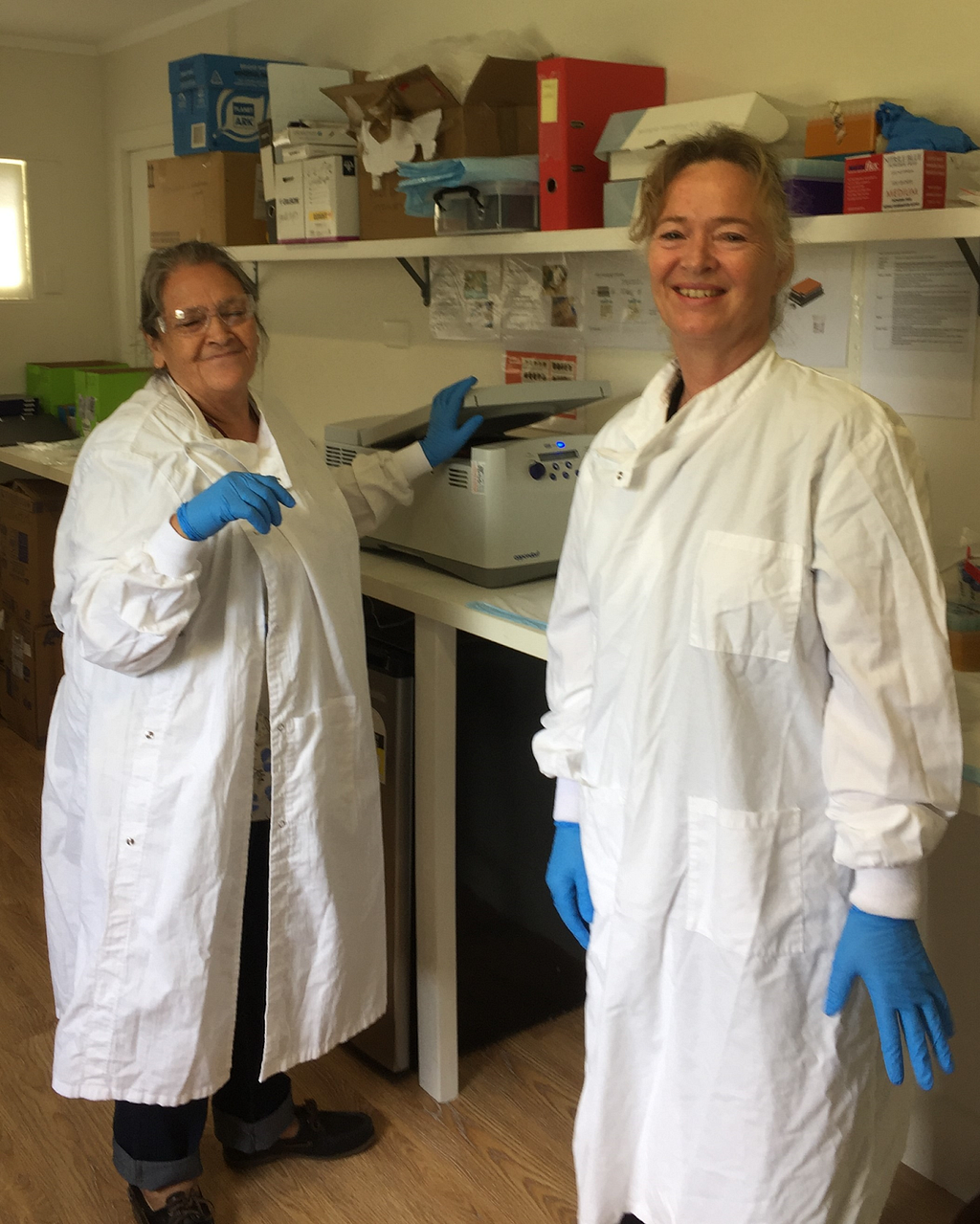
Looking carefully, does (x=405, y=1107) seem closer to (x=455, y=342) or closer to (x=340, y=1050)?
(x=340, y=1050)

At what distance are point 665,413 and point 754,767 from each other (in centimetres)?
41

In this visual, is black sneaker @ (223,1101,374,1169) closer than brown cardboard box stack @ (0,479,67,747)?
Yes

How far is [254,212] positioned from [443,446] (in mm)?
1454

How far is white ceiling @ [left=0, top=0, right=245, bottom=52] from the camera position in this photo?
3.77m

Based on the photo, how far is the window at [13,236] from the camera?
14.6 feet

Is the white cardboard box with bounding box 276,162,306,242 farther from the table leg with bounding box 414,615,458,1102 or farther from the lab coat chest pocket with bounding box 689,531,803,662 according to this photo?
the lab coat chest pocket with bounding box 689,531,803,662

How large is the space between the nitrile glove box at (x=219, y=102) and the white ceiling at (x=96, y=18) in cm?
52

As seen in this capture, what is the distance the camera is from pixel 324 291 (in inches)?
134

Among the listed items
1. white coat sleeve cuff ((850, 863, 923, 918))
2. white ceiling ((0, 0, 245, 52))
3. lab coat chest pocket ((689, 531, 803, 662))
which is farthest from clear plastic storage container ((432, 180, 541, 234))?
white ceiling ((0, 0, 245, 52))

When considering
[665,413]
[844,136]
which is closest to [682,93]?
[844,136]

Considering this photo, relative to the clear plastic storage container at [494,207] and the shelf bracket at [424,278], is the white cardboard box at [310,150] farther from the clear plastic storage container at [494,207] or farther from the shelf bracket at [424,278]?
the clear plastic storage container at [494,207]

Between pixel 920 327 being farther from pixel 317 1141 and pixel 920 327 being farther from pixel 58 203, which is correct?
pixel 58 203

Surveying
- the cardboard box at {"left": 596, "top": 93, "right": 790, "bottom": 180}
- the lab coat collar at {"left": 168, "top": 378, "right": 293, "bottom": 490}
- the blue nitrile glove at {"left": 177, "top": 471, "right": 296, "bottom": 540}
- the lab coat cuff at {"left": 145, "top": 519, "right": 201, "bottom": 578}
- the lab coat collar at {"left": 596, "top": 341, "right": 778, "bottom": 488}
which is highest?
the cardboard box at {"left": 596, "top": 93, "right": 790, "bottom": 180}

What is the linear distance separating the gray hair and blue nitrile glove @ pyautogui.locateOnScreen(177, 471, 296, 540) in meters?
0.35
